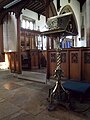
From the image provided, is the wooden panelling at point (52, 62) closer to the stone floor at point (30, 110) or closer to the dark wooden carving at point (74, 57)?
the dark wooden carving at point (74, 57)

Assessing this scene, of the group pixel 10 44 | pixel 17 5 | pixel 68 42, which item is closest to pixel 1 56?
pixel 10 44

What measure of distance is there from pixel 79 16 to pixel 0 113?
12.9m

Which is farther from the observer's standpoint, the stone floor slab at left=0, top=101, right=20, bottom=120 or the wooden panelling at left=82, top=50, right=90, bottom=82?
the wooden panelling at left=82, top=50, right=90, bottom=82

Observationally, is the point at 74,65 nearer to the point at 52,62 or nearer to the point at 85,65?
the point at 85,65

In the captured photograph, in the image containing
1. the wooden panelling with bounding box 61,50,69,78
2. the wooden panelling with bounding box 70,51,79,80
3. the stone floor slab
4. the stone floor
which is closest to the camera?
the stone floor

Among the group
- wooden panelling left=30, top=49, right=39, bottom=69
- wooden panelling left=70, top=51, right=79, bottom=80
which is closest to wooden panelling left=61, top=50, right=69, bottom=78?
wooden panelling left=70, top=51, right=79, bottom=80

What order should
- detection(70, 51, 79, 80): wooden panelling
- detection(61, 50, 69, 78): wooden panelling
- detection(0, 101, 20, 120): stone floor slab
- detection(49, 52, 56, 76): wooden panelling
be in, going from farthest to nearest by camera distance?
1. detection(49, 52, 56, 76): wooden panelling
2. detection(61, 50, 69, 78): wooden panelling
3. detection(70, 51, 79, 80): wooden panelling
4. detection(0, 101, 20, 120): stone floor slab

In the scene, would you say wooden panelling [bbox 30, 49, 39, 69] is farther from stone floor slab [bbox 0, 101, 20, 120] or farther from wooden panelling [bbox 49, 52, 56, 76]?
stone floor slab [bbox 0, 101, 20, 120]

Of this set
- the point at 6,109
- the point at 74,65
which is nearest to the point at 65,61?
the point at 74,65

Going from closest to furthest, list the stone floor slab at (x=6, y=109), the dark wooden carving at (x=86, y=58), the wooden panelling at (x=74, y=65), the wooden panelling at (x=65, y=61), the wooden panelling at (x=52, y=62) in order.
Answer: the stone floor slab at (x=6, y=109) → the dark wooden carving at (x=86, y=58) → the wooden panelling at (x=74, y=65) → the wooden panelling at (x=65, y=61) → the wooden panelling at (x=52, y=62)

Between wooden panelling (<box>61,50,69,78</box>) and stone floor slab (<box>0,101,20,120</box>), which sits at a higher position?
wooden panelling (<box>61,50,69,78</box>)

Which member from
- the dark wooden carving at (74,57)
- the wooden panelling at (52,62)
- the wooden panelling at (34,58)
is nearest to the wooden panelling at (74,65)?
the dark wooden carving at (74,57)

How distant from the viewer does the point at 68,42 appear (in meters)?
12.3

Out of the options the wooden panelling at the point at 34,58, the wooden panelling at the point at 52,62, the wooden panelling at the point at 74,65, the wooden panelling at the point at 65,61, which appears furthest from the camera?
the wooden panelling at the point at 34,58
